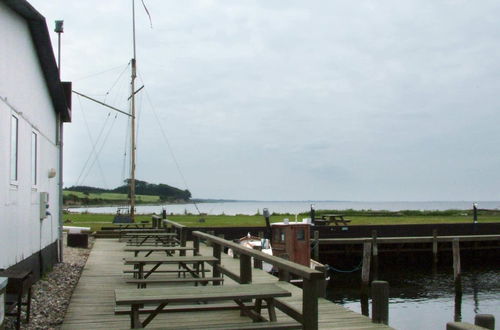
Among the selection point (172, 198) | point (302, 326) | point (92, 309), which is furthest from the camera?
point (172, 198)

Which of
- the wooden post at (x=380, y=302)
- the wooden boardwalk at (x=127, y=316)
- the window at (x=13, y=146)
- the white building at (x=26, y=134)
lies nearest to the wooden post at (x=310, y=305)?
the wooden boardwalk at (x=127, y=316)

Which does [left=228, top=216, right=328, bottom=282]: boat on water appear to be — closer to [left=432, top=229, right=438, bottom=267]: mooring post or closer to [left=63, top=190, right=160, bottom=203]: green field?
[left=432, top=229, right=438, bottom=267]: mooring post

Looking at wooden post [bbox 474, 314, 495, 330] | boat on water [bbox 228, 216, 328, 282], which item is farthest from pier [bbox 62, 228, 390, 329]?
boat on water [bbox 228, 216, 328, 282]

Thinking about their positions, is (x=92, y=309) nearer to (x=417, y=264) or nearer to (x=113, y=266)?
(x=113, y=266)

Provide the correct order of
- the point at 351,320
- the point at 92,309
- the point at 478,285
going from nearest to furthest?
the point at 351,320
the point at 92,309
the point at 478,285

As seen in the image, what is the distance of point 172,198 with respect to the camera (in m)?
87.2

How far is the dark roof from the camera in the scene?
9956 mm

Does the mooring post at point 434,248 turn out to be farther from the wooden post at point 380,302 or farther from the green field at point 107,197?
the green field at point 107,197

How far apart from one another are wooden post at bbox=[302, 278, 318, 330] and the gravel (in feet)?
12.1

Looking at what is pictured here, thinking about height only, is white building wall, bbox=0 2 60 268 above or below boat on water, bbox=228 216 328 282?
A: above

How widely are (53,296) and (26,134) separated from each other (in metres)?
2.98

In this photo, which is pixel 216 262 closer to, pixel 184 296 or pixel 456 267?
pixel 184 296

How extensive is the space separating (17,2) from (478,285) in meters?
21.3

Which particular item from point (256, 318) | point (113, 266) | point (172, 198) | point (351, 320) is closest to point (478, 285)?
point (113, 266)
